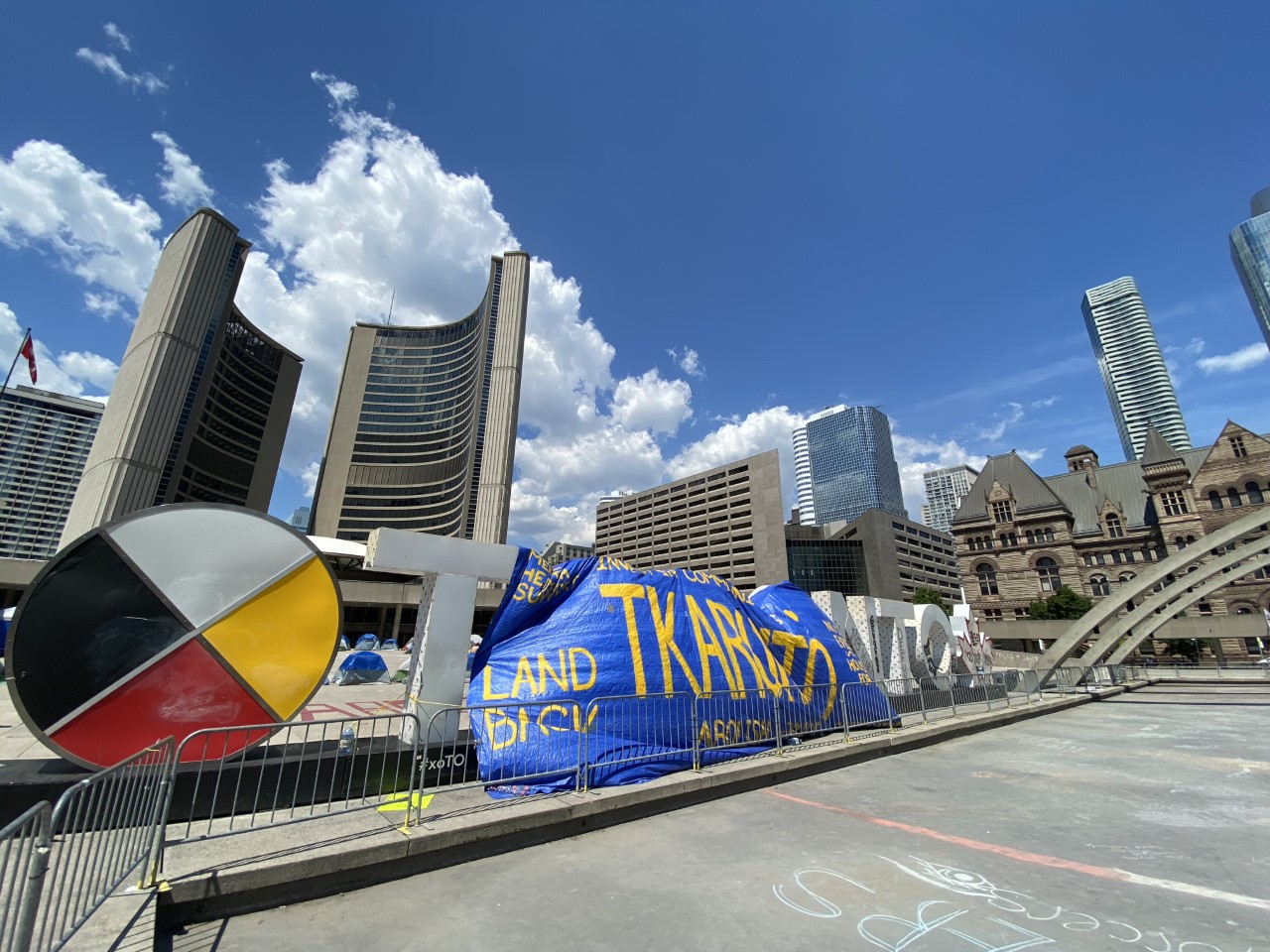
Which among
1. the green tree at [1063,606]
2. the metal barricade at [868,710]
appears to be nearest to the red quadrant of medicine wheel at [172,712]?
the metal barricade at [868,710]

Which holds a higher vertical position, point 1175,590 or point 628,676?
point 1175,590

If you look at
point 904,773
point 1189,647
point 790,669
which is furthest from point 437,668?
point 1189,647

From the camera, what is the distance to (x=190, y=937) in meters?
3.80

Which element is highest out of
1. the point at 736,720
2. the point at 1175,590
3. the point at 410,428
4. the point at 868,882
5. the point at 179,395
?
the point at 410,428

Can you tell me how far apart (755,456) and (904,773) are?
10494 centimetres

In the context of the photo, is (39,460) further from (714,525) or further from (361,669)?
(361,669)

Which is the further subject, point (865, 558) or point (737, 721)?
point (865, 558)

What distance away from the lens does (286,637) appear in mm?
6703

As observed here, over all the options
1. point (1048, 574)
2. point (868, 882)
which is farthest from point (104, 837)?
point (1048, 574)

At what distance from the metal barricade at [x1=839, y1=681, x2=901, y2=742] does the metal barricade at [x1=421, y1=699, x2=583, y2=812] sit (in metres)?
6.44

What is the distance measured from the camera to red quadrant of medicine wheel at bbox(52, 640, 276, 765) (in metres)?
5.54

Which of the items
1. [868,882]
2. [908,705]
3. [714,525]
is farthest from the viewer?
[714,525]

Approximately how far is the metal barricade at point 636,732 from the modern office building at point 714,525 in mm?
78159

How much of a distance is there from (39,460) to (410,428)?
272 ft
